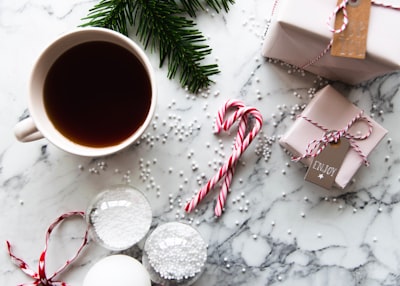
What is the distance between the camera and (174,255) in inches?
44.3

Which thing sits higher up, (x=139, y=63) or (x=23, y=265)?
(x=139, y=63)

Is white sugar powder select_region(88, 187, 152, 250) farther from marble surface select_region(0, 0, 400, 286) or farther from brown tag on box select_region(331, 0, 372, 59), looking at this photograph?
brown tag on box select_region(331, 0, 372, 59)

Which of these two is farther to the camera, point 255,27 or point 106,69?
point 255,27

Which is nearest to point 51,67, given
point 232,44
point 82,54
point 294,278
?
point 82,54

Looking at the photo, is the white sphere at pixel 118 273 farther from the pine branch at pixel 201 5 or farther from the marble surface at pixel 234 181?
the pine branch at pixel 201 5

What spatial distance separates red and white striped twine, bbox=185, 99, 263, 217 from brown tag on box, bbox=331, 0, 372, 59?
24 cm

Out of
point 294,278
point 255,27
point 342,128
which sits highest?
point 255,27

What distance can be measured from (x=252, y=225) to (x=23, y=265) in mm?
492

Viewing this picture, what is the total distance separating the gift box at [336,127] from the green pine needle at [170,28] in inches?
8.6

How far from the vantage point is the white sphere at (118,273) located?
107cm

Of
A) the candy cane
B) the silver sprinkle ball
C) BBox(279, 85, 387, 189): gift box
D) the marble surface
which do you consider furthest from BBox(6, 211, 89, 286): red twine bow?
BBox(279, 85, 387, 189): gift box

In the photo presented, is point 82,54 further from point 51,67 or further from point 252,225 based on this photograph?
point 252,225

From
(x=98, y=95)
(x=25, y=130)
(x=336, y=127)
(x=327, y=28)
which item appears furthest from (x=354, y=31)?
(x=25, y=130)

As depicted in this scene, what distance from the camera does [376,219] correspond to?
48.3 inches
